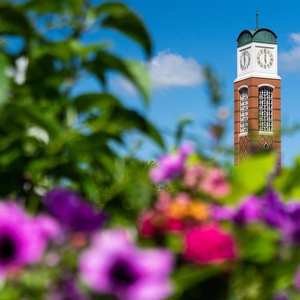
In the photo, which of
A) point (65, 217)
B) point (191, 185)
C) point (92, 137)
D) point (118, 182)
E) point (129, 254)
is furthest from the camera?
point (118, 182)

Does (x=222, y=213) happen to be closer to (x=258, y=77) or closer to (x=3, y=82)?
(x=3, y=82)

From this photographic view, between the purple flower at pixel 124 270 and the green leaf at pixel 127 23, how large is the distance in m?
0.50

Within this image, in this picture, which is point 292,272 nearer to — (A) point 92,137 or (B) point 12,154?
(A) point 92,137

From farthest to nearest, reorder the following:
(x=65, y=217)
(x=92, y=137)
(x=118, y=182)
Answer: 1. (x=118, y=182)
2. (x=92, y=137)
3. (x=65, y=217)

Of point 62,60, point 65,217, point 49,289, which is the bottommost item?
point 49,289

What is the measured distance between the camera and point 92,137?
1.08 meters

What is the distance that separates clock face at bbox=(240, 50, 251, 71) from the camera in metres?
55.2

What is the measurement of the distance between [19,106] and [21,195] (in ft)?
0.97

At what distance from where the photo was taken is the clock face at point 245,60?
5519 cm

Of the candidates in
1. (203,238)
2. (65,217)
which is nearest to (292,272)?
(203,238)

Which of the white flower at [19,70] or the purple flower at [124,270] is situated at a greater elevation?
the white flower at [19,70]

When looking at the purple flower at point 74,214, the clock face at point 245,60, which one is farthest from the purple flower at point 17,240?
the clock face at point 245,60

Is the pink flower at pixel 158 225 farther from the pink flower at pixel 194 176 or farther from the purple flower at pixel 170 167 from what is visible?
the purple flower at pixel 170 167

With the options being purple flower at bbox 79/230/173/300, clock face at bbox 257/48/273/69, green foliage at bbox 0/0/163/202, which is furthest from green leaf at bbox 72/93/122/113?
clock face at bbox 257/48/273/69
